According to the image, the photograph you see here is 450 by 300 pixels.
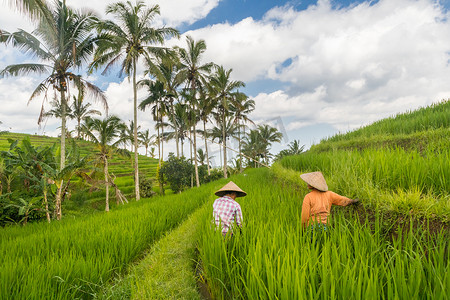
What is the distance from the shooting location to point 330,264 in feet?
4.70

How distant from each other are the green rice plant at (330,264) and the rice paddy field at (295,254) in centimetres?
1

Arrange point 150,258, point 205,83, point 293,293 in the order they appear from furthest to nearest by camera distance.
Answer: point 205,83 < point 150,258 < point 293,293

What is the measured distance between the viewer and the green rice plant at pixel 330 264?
116 centimetres

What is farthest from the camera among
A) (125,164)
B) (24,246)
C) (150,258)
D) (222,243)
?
(125,164)

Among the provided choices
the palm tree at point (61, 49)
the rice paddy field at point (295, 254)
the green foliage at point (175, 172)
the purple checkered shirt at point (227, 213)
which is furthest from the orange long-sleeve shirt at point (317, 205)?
the green foliage at point (175, 172)

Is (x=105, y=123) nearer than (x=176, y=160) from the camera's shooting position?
Yes

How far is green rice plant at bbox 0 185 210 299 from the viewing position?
2223 mm

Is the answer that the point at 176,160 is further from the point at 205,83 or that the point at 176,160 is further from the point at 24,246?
the point at 24,246

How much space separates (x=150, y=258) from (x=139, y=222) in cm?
160

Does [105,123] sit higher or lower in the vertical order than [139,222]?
higher

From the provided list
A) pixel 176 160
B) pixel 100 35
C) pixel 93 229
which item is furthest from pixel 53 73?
pixel 176 160

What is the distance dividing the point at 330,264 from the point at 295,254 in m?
0.23

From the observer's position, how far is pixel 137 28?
1274 cm

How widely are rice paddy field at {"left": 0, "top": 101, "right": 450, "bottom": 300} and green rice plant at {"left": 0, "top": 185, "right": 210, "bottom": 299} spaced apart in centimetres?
2
